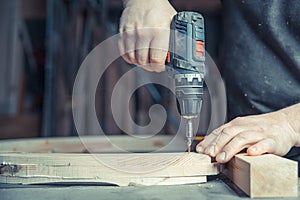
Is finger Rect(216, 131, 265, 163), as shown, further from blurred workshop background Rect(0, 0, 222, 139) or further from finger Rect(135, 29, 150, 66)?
Answer: blurred workshop background Rect(0, 0, 222, 139)

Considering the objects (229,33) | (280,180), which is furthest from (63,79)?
(280,180)

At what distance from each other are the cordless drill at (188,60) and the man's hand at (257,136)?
9 cm

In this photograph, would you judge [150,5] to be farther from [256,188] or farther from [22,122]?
[22,122]

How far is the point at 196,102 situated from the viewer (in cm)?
97

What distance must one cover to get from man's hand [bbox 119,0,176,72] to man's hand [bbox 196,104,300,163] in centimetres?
24

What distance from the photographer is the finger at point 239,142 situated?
0.87 meters

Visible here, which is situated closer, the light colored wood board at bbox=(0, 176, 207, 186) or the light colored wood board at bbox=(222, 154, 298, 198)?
the light colored wood board at bbox=(222, 154, 298, 198)

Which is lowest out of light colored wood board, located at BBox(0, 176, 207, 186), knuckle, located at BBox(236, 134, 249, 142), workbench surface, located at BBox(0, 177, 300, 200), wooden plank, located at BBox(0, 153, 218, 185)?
workbench surface, located at BBox(0, 177, 300, 200)

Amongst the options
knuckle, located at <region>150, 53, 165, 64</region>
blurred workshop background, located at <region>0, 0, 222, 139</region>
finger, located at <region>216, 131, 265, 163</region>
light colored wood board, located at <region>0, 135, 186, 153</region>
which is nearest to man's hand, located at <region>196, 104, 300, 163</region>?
finger, located at <region>216, 131, 265, 163</region>

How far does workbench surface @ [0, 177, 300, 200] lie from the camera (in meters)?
0.76

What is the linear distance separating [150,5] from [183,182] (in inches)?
17.4

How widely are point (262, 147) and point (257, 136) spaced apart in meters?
0.02

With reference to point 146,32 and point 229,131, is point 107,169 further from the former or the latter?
point 146,32

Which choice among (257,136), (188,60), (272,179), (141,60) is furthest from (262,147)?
(141,60)
